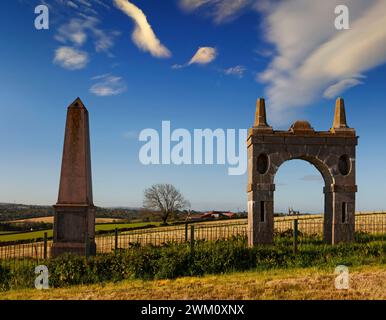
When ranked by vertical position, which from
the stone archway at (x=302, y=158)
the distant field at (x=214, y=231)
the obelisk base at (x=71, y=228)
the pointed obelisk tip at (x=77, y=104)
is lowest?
the distant field at (x=214, y=231)

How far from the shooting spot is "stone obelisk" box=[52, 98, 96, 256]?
56.2 feet

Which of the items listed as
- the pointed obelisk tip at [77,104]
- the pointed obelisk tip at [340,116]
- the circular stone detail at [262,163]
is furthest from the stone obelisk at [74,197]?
the pointed obelisk tip at [340,116]

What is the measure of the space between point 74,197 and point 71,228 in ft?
4.12

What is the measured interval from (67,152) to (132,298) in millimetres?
8728

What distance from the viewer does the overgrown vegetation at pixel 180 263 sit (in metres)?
13.5

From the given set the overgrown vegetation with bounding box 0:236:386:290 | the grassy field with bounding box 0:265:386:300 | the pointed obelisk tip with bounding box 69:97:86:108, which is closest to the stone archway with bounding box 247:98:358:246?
the overgrown vegetation with bounding box 0:236:386:290

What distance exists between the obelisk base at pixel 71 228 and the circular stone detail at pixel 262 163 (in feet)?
23.2

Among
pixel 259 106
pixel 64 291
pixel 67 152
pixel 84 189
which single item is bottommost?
pixel 64 291

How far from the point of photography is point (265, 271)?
13.8 meters

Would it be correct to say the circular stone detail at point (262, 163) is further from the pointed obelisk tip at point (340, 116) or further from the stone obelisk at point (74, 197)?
the stone obelisk at point (74, 197)

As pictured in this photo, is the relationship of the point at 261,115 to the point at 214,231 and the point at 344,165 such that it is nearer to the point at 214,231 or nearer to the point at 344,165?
the point at 344,165
